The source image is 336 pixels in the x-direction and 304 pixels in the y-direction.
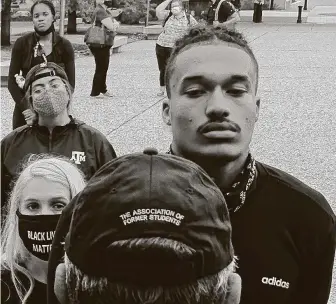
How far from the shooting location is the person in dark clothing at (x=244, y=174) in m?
1.93

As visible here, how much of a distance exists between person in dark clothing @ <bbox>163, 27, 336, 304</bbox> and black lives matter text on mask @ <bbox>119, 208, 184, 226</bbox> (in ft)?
2.19

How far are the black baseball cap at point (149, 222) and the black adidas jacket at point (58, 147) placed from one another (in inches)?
104

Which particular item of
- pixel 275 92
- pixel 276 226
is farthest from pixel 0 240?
pixel 275 92

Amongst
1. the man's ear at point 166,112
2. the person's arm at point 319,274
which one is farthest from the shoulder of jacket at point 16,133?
the person's arm at point 319,274

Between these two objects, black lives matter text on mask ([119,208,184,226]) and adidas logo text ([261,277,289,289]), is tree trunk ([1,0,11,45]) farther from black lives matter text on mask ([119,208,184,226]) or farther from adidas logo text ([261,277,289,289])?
black lives matter text on mask ([119,208,184,226])

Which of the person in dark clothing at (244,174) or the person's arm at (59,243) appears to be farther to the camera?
the person in dark clothing at (244,174)

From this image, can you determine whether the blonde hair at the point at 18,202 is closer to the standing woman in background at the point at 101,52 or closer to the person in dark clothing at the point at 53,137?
the person in dark clothing at the point at 53,137

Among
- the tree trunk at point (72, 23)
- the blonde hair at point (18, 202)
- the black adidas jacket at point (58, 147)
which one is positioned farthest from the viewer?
the tree trunk at point (72, 23)

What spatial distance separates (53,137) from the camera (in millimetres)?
4270

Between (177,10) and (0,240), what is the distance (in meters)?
8.51

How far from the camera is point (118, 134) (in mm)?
9891

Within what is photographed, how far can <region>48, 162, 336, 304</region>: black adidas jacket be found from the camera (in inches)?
78.7

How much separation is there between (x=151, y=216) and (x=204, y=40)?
37.0 inches

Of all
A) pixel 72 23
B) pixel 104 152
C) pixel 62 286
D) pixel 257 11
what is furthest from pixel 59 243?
pixel 257 11
